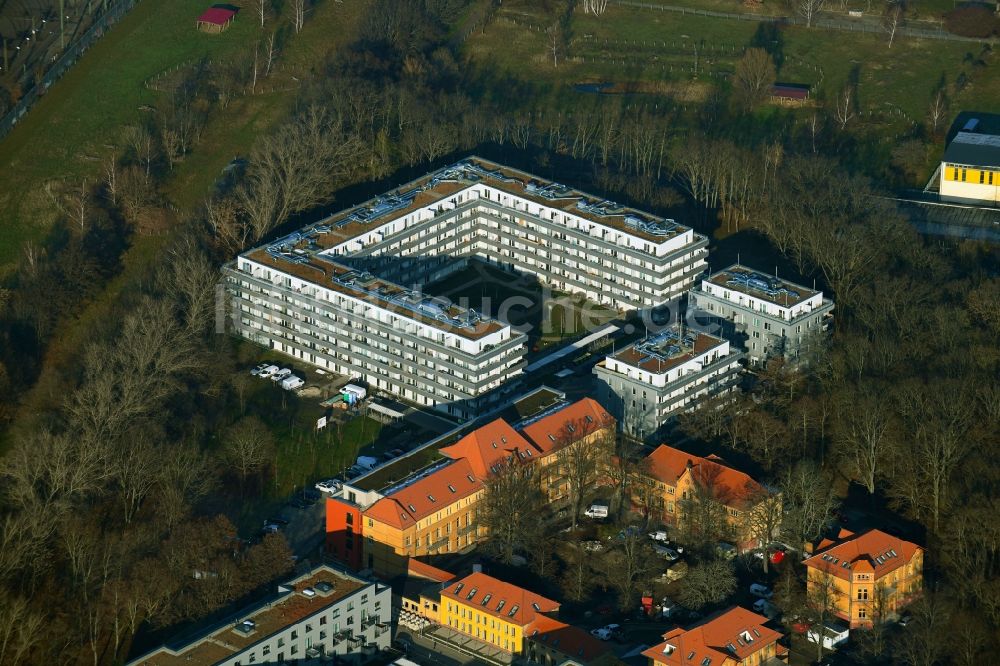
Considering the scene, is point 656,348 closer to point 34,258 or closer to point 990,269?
point 990,269

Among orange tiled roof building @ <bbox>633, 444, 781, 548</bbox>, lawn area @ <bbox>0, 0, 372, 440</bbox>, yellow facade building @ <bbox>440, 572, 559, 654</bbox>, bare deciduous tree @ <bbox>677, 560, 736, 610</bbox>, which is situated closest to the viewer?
yellow facade building @ <bbox>440, 572, 559, 654</bbox>

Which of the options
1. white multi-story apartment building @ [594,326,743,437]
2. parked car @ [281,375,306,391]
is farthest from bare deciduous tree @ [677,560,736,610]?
parked car @ [281,375,306,391]

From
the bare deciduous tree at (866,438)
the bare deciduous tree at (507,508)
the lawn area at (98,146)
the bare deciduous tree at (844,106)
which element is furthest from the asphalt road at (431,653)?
the bare deciduous tree at (844,106)

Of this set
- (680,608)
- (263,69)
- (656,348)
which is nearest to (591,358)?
(656,348)

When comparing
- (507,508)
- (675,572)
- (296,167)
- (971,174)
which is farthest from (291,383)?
(971,174)

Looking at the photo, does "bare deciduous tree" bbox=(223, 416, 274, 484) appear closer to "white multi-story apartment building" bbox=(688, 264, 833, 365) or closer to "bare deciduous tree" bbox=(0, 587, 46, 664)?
"bare deciduous tree" bbox=(0, 587, 46, 664)

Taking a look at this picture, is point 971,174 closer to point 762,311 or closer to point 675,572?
point 762,311
